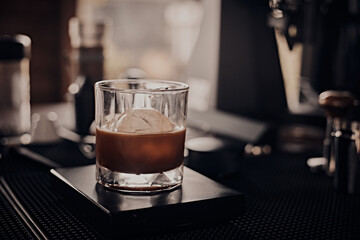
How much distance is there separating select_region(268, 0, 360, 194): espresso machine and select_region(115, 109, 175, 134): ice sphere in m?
0.32

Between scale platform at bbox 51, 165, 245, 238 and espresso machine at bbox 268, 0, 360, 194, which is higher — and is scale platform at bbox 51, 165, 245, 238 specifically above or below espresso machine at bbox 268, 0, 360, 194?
below

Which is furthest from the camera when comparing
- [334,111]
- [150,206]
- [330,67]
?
[330,67]

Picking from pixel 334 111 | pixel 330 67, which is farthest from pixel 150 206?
pixel 330 67

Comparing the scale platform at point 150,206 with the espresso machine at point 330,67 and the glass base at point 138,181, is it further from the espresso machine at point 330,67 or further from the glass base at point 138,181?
the espresso machine at point 330,67

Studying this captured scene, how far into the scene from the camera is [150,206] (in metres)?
0.59

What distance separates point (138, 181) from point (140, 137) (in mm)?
58

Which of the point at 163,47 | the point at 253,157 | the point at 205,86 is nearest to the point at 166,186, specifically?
the point at 253,157

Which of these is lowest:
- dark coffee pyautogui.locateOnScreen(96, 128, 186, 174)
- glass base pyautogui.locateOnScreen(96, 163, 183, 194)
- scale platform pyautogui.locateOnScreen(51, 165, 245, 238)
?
scale platform pyautogui.locateOnScreen(51, 165, 245, 238)

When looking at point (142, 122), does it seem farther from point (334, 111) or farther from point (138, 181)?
point (334, 111)

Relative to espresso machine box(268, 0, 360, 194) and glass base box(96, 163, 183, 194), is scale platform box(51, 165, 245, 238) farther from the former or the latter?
espresso machine box(268, 0, 360, 194)

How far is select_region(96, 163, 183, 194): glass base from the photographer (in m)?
0.64

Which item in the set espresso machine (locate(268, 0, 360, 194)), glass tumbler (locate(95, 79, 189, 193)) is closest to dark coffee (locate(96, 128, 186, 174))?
glass tumbler (locate(95, 79, 189, 193))

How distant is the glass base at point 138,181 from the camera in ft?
2.10

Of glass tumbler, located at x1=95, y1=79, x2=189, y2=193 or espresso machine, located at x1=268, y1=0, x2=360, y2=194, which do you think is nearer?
glass tumbler, located at x1=95, y1=79, x2=189, y2=193
